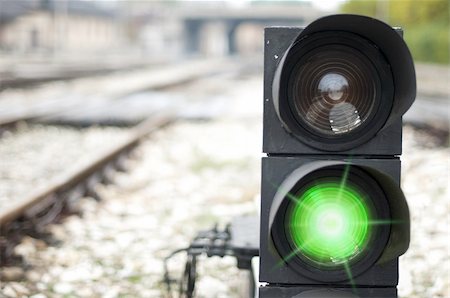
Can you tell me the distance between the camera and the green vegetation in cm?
3509

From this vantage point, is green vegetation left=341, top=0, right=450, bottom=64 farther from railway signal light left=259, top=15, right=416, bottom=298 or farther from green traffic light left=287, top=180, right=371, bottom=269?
green traffic light left=287, top=180, right=371, bottom=269

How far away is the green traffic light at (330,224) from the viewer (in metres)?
2.01

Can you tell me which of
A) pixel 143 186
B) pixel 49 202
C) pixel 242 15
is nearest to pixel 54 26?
pixel 242 15

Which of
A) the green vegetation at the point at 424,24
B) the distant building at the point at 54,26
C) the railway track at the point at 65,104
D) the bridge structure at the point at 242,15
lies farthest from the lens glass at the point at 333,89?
the bridge structure at the point at 242,15

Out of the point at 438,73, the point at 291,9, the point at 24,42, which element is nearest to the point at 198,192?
the point at 438,73

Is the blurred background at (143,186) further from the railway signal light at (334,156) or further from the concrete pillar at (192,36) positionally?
the concrete pillar at (192,36)

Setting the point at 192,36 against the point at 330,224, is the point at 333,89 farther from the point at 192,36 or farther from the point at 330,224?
the point at 192,36

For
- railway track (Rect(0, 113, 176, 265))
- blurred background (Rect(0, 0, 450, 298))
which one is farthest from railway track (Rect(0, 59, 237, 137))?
railway track (Rect(0, 113, 176, 265))

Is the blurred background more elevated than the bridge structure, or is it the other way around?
the bridge structure

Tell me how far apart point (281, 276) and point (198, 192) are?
4.86 metres

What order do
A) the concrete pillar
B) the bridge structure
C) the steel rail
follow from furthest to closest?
the concrete pillar
the bridge structure
the steel rail

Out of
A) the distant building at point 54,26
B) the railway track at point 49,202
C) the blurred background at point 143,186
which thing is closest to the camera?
the blurred background at point 143,186

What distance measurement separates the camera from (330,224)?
2.02 meters

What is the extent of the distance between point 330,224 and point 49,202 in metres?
3.87
